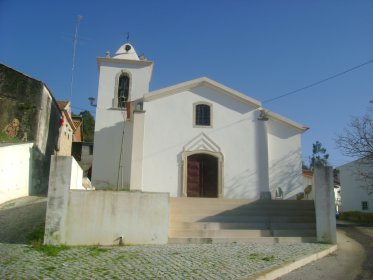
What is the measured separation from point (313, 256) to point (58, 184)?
21.2 feet

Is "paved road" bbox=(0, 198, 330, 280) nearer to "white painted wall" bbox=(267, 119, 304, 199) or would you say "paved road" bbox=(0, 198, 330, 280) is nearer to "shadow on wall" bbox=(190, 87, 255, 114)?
"white painted wall" bbox=(267, 119, 304, 199)

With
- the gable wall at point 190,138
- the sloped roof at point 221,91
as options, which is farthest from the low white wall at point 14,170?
the sloped roof at point 221,91

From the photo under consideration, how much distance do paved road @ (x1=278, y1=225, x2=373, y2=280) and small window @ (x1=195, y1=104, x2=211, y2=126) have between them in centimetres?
878

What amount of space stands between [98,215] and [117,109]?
1145cm

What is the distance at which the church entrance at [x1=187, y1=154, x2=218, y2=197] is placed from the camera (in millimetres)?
18734

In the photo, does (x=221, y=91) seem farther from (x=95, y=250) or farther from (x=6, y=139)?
(x=95, y=250)

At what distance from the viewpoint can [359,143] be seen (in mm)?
19734

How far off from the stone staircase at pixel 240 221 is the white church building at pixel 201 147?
3.55 metres

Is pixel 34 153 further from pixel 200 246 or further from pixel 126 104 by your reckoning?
pixel 200 246

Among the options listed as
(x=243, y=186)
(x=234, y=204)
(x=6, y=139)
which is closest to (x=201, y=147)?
(x=243, y=186)

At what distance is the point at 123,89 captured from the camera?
2198 centimetres

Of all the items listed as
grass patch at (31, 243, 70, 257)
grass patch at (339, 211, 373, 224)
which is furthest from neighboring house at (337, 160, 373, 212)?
grass patch at (31, 243, 70, 257)

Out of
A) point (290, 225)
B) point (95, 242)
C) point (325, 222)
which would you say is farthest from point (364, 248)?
point (95, 242)

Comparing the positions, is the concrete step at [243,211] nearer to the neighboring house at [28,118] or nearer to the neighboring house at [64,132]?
the neighboring house at [28,118]
